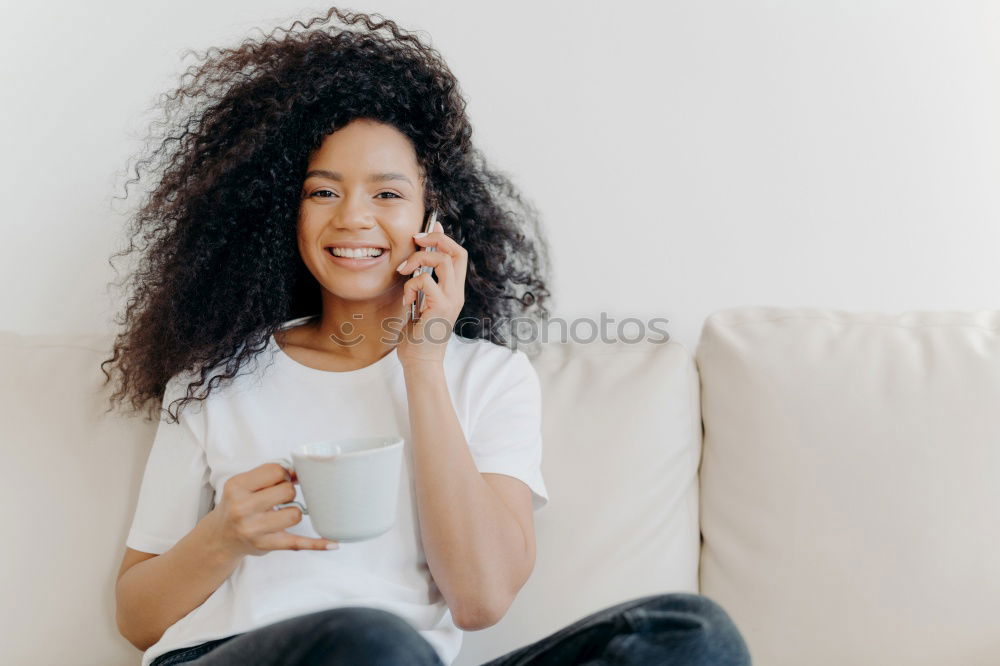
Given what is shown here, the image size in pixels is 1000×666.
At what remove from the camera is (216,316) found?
1.32 metres

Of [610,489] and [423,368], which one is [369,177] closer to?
[423,368]

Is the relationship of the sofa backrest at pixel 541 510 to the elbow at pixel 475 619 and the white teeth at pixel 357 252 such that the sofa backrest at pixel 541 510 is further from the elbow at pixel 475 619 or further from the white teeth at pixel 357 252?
the white teeth at pixel 357 252

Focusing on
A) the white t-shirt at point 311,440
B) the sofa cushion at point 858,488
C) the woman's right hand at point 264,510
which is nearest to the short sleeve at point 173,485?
the white t-shirt at point 311,440

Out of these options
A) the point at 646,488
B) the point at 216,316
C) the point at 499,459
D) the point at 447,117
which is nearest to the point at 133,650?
the point at 216,316

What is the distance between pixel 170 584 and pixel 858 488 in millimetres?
902

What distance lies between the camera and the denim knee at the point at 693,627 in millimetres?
831

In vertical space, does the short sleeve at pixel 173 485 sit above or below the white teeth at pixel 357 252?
below

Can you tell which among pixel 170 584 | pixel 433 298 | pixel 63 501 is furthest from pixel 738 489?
pixel 63 501

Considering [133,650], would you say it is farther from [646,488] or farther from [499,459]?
[646,488]

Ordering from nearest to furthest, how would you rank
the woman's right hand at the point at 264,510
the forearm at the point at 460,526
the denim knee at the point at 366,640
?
the denim knee at the point at 366,640, the woman's right hand at the point at 264,510, the forearm at the point at 460,526

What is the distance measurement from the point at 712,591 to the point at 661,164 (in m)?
0.72

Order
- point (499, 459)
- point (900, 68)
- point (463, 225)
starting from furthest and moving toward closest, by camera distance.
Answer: point (900, 68)
point (463, 225)
point (499, 459)

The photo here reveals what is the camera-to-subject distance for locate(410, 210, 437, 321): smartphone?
1204 millimetres

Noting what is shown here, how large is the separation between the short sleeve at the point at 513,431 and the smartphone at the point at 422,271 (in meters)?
0.15
